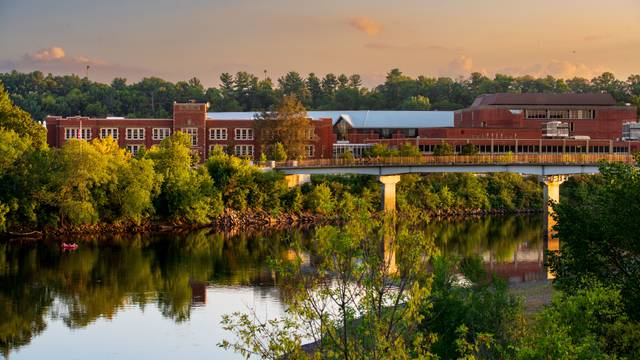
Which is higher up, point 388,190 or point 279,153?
point 279,153

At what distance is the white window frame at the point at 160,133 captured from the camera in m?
149

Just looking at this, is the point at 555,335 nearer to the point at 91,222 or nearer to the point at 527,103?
the point at 91,222

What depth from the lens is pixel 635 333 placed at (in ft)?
96.6

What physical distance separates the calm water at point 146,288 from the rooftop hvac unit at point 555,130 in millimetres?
54200

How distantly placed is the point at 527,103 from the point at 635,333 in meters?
131

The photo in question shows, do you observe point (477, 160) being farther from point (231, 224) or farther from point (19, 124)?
point (19, 124)

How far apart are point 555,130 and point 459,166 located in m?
40.2

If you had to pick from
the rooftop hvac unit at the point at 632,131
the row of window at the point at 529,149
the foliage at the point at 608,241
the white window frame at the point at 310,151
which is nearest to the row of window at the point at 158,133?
the white window frame at the point at 310,151

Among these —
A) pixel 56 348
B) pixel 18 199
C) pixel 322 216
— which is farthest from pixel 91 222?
pixel 56 348

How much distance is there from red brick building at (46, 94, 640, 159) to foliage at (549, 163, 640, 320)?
108 m

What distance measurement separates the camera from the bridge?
11206 centimetres

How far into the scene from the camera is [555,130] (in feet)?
498

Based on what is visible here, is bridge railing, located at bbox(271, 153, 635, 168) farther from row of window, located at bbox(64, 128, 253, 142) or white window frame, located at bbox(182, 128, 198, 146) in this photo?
white window frame, located at bbox(182, 128, 198, 146)

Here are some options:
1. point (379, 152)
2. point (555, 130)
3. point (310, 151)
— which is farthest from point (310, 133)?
point (555, 130)
